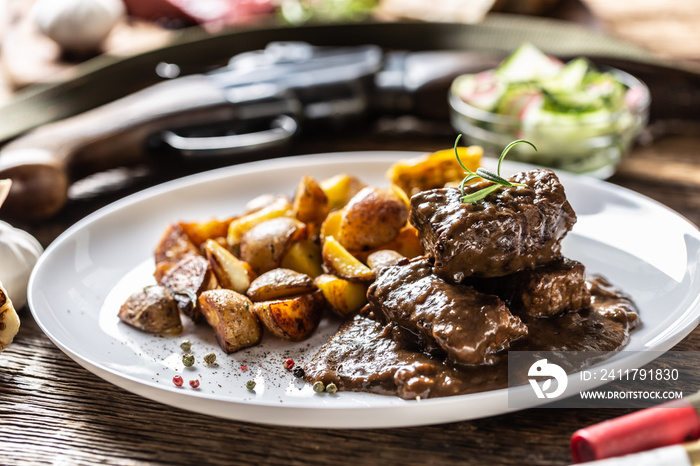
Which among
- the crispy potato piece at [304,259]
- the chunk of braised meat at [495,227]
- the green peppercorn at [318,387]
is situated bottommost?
the crispy potato piece at [304,259]

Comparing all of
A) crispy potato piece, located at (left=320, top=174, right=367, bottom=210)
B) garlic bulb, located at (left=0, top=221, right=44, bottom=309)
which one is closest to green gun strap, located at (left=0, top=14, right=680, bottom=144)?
garlic bulb, located at (left=0, top=221, right=44, bottom=309)

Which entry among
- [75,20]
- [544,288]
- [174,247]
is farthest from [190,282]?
[75,20]

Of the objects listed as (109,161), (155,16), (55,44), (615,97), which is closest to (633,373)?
(615,97)

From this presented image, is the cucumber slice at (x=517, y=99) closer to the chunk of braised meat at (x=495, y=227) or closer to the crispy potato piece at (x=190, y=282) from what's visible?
the chunk of braised meat at (x=495, y=227)

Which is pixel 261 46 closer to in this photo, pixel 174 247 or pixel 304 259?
pixel 174 247

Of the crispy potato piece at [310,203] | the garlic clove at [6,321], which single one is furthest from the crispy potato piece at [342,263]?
the garlic clove at [6,321]

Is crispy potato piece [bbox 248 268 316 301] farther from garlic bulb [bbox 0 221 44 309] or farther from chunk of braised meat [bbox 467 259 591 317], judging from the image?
garlic bulb [bbox 0 221 44 309]
